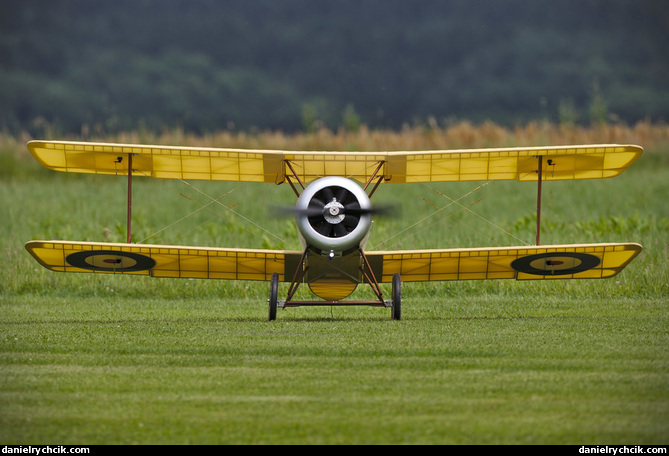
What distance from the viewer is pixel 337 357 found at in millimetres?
8258

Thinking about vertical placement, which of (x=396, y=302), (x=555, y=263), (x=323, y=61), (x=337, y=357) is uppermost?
(x=323, y=61)

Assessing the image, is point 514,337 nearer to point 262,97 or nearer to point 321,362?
point 321,362

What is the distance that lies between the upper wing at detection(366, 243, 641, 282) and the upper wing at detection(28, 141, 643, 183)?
3.67 ft

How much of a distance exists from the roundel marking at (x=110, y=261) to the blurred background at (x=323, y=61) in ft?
Result: 156

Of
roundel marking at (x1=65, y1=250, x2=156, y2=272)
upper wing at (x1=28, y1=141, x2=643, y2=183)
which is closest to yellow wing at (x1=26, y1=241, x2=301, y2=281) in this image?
roundel marking at (x1=65, y1=250, x2=156, y2=272)

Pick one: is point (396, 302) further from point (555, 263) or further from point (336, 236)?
point (555, 263)

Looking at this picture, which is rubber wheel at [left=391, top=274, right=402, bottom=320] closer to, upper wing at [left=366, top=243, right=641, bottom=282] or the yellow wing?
upper wing at [left=366, top=243, right=641, bottom=282]

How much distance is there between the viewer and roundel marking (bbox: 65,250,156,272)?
11242 mm

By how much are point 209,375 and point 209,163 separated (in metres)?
5.08

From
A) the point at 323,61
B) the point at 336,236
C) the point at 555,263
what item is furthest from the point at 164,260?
the point at 323,61

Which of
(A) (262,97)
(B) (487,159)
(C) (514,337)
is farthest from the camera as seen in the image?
(A) (262,97)

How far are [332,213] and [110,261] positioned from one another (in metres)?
2.83

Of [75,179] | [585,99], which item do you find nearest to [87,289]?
[75,179]

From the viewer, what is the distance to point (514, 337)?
9.43 meters
